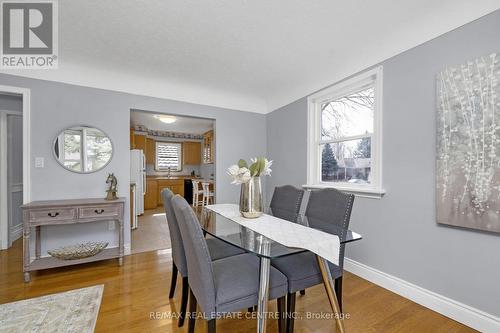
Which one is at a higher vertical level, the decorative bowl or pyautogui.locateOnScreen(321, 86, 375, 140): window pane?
pyautogui.locateOnScreen(321, 86, 375, 140): window pane

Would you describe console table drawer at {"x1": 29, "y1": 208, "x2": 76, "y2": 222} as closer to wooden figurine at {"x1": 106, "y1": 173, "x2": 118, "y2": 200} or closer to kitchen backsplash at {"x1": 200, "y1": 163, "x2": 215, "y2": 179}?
wooden figurine at {"x1": 106, "y1": 173, "x2": 118, "y2": 200}

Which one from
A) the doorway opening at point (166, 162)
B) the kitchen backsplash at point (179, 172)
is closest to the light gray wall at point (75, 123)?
the doorway opening at point (166, 162)

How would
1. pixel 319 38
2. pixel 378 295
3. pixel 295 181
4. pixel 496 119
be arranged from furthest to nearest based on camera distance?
1. pixel 295 181
2. pixel 319 38
3. pixel 378 295
4. pixel 496 119

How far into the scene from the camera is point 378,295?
202cm

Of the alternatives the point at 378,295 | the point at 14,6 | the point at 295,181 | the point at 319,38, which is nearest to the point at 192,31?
the point at 319,38

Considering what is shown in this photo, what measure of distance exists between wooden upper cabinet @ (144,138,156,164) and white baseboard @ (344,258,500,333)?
6.41 metres

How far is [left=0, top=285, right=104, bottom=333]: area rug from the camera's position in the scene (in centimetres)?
155

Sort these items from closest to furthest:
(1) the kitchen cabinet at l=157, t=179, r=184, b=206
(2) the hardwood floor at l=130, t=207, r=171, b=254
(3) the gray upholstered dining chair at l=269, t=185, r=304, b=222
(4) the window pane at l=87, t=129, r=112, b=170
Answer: (3) the gray upholstered dining chair at l=269, t=185, r=304, b=222
(4) the window pane at l=87, t=129, r=112, b=170
(2) the hardwood floor at l=130, t=207, r=171, b=254
(1) the kitchen cabinet at l=157, t=179, r=184, b=206

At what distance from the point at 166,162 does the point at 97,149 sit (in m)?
4.58

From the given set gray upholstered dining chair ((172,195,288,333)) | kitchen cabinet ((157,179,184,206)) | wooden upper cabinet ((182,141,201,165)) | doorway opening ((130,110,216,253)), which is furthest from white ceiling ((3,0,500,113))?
wooden upper cabinet ((182,141,201,165))

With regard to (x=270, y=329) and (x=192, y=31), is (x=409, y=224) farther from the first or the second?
(x=192, y=31)

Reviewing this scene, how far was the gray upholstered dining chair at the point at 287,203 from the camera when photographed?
2.06 m

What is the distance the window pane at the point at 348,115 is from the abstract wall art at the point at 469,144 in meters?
0.73

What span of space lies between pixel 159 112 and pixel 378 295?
3.44 metres
